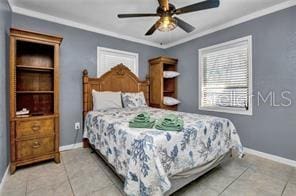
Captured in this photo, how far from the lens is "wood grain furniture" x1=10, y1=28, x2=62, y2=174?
2.16 metres

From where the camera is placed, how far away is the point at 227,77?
327 centimetres

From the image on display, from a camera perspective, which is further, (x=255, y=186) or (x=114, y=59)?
(x=114, y=59)

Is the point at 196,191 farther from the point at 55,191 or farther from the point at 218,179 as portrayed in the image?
the point at 55,191

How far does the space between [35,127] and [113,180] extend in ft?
4.51

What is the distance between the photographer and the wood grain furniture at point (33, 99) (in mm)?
2164

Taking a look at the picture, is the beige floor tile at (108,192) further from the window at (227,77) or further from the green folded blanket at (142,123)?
the window at (227,77)

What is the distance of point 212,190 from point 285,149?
5.12 feet

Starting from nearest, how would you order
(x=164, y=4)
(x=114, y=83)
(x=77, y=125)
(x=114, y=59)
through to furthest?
(x=164, y=4), (x=77, y=125), (x=114, y=83), (x=114, y=59)

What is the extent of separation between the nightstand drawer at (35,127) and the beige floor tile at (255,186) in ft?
8.15

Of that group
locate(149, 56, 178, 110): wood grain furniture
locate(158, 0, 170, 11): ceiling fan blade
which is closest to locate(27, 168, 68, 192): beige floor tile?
locate(158, 0, 170, 11): ceiling fan blade

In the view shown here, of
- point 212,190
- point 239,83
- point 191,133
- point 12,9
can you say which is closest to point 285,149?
point 239,83

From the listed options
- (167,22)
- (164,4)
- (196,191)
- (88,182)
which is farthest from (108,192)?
(164,4)

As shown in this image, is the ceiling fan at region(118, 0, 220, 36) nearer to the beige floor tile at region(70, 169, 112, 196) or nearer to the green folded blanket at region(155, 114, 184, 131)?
the green folded blanket at region(155, 114, 184, 131)

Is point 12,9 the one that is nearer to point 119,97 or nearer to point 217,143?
point 119,97
